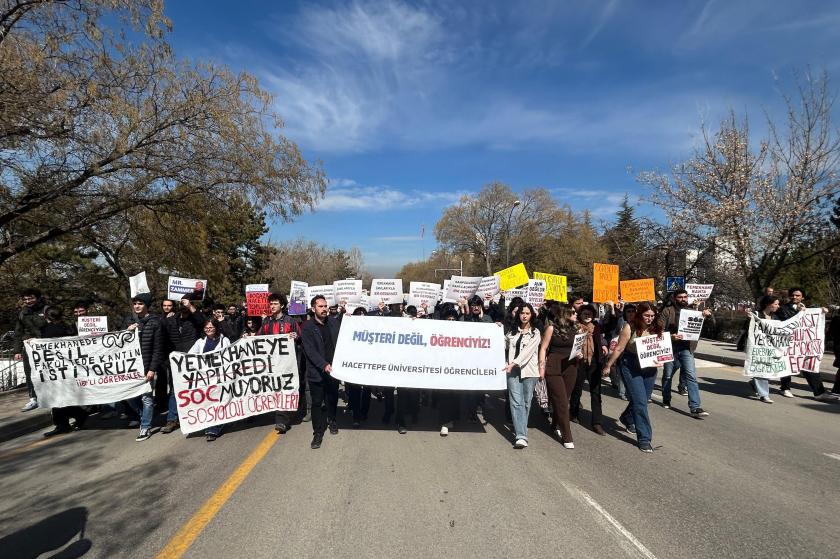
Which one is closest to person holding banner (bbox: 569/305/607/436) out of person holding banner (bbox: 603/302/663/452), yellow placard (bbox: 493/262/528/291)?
person holding banner (bbox: 603/302/663/452)

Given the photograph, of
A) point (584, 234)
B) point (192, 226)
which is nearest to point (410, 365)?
point (192, 226)

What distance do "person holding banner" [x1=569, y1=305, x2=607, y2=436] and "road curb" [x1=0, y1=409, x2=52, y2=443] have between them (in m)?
8.27

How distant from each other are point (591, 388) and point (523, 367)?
159 centimetres

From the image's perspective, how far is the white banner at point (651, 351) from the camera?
5449mm

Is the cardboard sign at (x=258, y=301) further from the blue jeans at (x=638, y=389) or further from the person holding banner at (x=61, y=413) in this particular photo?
the blue jeans at (x=638, y=389)

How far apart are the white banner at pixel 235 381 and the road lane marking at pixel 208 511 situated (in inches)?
40.9

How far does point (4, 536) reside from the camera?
3.46 m

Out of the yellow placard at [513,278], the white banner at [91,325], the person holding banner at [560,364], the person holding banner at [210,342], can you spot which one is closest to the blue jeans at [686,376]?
the person holding banner at [560,364]

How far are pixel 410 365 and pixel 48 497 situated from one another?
3.95 meters

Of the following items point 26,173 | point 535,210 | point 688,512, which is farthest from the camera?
point 535,210

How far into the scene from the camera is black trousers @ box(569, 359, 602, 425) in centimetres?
623

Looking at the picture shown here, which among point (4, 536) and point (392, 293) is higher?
point (392, 293)

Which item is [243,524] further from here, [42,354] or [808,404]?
[808,404]

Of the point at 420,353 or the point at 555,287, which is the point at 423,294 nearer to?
the point at 555,287
